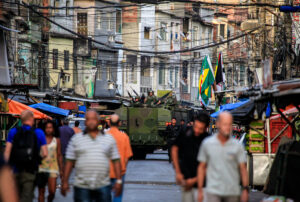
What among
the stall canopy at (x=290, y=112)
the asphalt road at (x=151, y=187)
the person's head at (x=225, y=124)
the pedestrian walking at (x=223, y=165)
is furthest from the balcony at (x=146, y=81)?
the person's head at (x=225, y=124)

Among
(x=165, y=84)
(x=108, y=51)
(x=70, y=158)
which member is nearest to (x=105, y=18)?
(x=108, y=51)

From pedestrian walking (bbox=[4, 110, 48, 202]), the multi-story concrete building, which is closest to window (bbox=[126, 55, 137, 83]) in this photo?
the multi-story concrete building

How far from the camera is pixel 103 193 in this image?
9.30 m

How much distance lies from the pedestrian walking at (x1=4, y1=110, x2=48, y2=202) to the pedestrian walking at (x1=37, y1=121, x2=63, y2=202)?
151 cm

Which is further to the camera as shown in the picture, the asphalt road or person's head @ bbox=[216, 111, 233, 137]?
the asphalt road

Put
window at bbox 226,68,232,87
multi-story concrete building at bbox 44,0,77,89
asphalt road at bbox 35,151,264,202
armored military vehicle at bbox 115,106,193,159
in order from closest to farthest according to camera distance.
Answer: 1. asphalt road at bbox 35,151,264,202
2. armored military vehicle at bbox 115,106,193,159
3. multi-story concrete building at bbox 44,0,77,89
4. window at bbox 226,68,232,87

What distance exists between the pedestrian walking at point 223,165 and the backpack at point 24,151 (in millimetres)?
3175

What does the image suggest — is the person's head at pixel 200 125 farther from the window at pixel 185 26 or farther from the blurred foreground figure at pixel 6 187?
the window at pixel 185 26

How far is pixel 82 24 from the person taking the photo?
2340 inches

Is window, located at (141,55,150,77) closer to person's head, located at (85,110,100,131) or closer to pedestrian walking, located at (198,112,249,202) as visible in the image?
person's head, located at (85,110,100,131)

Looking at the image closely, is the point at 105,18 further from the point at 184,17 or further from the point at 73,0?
the point at 184,17

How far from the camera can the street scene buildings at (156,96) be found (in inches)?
385

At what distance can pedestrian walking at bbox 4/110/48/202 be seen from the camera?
10.7 m

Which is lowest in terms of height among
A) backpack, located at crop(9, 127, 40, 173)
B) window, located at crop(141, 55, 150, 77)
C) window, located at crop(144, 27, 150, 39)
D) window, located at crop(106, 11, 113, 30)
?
backpack, located at crop(9, 127, 40, 173)
